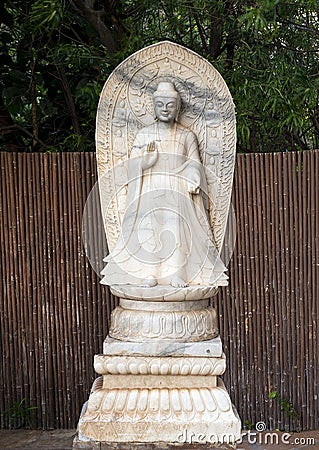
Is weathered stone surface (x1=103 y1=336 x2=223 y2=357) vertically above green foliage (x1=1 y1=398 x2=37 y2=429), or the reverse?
weathered stone surface (x1=103 y1=336 x2=223 y2=357)

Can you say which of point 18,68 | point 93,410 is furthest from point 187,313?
point 18,68

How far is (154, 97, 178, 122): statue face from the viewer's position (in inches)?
130

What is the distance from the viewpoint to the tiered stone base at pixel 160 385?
115 inches

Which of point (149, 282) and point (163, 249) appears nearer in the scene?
point (149, 282)

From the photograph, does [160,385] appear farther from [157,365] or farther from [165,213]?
[165,213]

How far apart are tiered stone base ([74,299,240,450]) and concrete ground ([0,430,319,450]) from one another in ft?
3.67

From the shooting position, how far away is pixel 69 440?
426cm

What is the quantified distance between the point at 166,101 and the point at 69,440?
88.3 inches

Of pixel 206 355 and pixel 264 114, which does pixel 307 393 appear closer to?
pixel 206 355

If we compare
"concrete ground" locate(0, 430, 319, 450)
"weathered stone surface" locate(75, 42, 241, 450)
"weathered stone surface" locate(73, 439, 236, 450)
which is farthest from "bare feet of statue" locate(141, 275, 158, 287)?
"concrete ground" locate(0, 430, 319, 450)

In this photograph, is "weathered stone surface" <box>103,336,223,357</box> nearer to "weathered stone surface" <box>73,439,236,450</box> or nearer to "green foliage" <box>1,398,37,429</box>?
"weathered stone surface" <box>73,439,236,450</box>

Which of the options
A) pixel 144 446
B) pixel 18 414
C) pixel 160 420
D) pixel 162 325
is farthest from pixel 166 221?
pixel 18 414

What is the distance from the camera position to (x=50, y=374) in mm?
4406

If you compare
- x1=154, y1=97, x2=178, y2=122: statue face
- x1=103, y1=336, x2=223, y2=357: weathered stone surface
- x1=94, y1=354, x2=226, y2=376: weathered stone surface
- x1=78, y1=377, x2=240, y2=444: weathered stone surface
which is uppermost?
x1=154, y1=97, x2=178, y2=122: statue face
